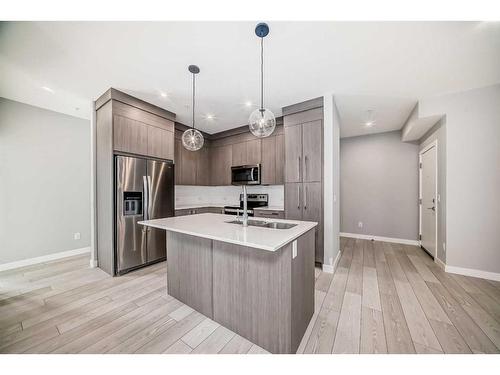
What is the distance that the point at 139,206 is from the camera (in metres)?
2.98

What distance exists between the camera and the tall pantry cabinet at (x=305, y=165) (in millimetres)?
2965

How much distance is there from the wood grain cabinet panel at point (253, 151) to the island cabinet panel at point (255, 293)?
271 cm

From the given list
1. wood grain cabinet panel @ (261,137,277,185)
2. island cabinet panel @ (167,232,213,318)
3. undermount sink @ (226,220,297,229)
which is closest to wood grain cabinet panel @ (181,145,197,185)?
wood grain cabinet panel @ (261,137,277,185)

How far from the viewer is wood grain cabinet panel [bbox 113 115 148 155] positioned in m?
2.77

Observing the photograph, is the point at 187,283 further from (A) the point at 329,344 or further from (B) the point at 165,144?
(B) the point at 165,144

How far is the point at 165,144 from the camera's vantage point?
344 cm

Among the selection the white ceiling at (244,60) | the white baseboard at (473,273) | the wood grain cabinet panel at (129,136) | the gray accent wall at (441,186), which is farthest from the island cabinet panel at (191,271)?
the gray accent wall at (441,186)

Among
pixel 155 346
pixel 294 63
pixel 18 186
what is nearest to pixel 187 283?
pixel 155 346

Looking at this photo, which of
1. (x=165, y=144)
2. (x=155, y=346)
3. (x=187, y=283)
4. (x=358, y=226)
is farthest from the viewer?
(x=358, y=226)

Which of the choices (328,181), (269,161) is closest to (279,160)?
(269,161)

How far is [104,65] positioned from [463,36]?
368 cm

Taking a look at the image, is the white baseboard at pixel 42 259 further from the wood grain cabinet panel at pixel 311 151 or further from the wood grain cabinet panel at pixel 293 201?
the wood grain cabinet panel at pixel 311 151

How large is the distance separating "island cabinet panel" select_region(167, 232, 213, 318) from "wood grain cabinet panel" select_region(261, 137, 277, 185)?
2.34 m

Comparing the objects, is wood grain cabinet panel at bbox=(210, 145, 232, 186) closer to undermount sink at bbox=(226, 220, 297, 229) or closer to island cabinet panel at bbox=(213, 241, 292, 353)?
undermount sink at bbox=(226, 220, 297, 229)
